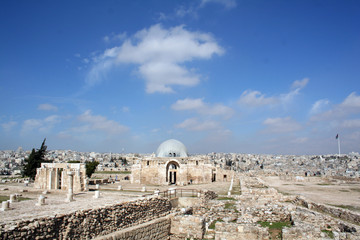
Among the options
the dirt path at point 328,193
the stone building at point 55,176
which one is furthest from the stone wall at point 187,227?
the dirt path at point 328,193

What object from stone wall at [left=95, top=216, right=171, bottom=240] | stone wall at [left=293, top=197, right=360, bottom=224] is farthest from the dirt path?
stone wall at [left=95, top=216, right=171, bottom=240]

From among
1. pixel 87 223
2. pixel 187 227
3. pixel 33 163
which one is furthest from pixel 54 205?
pixel 33 163

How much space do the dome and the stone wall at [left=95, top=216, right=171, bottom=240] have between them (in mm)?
22201

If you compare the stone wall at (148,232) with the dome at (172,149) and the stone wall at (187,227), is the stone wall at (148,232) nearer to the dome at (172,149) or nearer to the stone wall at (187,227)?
the stone wall at (187,227)

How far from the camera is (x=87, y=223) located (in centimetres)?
762

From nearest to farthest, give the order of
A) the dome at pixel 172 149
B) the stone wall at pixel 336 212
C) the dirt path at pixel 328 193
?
the stone wall at pixel 336 212
the dirt path at pixel 328 193
the dome at pixel 172 149

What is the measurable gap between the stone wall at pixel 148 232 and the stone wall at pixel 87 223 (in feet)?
0.77

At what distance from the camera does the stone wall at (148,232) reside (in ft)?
27.7

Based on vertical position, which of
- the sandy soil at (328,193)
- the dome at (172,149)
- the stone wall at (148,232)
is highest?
the dome at (172,149)

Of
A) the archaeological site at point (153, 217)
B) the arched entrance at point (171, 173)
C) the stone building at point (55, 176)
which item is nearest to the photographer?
the archaeological site at point (153, 217)

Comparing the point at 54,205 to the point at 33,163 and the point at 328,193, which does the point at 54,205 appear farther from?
the point at 328,193

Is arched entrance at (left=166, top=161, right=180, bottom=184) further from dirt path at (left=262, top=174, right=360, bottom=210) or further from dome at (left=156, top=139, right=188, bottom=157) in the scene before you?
dirt path at (left=262, top=174, right=360, bottom=210)

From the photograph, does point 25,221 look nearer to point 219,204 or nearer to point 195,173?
point 219,204

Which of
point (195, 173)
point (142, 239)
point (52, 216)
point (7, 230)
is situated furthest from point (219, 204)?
point (195, 173)
